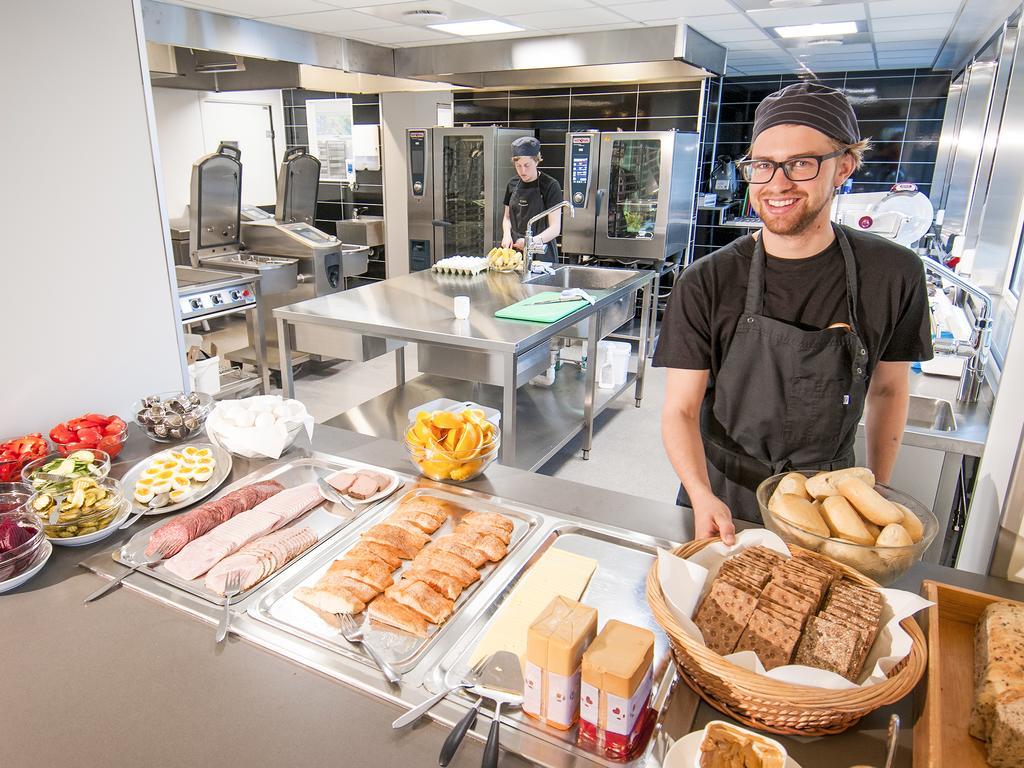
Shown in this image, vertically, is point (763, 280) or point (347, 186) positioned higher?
point (347, 186)

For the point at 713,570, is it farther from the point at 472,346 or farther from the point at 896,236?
the point at 896,236

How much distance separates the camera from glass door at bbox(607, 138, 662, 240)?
6.14 m

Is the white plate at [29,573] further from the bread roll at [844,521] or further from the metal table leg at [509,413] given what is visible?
the metal table leg at [509,413]

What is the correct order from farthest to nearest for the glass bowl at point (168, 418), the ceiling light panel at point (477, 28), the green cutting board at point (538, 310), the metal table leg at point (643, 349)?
the ceiling light panel at point (477, 28) < the metal table leg at point (643, 349) < the green cutting board at point (538, 310) < the glass bowl at point (168, 418)

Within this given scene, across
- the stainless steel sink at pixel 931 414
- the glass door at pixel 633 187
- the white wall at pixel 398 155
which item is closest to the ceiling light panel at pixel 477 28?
the glass door at pixel 633 187

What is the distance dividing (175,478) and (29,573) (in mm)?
346

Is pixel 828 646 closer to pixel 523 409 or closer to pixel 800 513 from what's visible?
pixel 800 513

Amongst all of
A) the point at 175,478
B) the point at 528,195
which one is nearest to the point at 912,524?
the point at 175,478

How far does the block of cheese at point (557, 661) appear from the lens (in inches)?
34.0

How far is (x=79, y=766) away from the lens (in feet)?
2.82

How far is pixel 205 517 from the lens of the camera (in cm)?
137

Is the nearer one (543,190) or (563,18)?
(563,18)

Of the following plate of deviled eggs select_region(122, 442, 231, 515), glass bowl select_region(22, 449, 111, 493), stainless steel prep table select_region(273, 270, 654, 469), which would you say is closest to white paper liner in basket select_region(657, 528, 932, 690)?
plate of deviled eggs select_region(122, 442, 231, 515)

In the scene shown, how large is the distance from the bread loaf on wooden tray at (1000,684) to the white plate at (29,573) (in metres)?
1.51
